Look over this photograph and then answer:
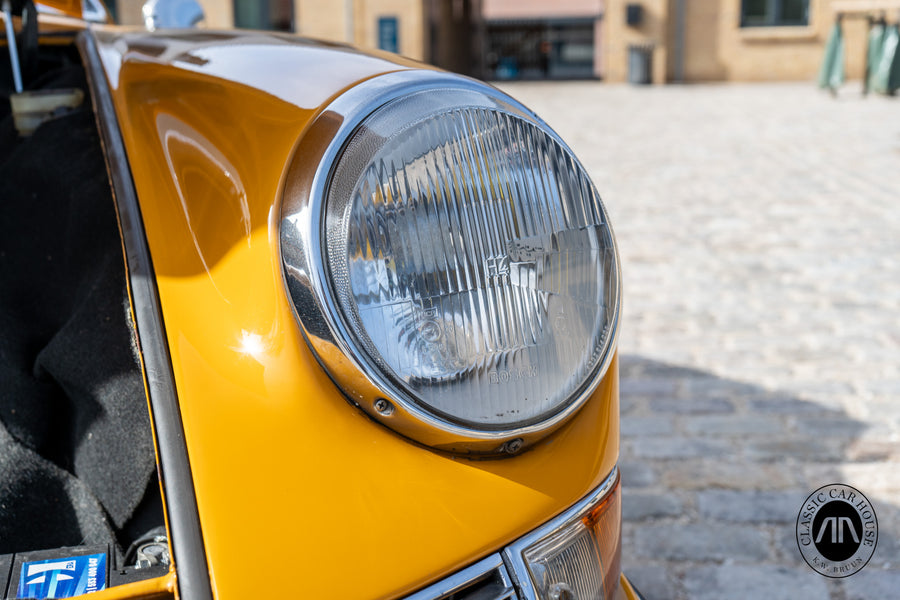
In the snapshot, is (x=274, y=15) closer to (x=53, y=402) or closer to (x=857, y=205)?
(x=857, y=205)

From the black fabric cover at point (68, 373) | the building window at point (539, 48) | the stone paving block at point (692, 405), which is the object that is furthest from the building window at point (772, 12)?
the black fabric cover at point (68, 373)

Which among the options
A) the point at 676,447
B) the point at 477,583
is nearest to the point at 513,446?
the point at 477,583

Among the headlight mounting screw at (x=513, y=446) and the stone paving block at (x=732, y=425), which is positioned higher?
the headlight mounting screw at (x=513, y=446)

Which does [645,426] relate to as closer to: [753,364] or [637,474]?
Result: [637,474]

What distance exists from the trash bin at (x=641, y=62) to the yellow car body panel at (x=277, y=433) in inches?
718

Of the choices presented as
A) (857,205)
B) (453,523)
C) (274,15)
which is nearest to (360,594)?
(453,523)

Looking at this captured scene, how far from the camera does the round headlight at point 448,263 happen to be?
87 centimetres

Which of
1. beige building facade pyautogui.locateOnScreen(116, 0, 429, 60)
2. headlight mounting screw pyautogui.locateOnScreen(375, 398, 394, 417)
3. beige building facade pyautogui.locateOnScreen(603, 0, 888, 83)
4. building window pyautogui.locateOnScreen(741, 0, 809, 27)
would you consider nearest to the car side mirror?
headlight mounting screw pyautogui.locateOnScreen(375, 398, 394, 417)

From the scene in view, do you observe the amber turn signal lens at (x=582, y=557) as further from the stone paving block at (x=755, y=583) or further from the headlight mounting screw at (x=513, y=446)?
the stone paving block at (x=755, y=583)

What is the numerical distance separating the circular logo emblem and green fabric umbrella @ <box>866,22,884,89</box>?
12.6m

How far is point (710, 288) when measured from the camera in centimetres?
413

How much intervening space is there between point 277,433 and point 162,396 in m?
0.14

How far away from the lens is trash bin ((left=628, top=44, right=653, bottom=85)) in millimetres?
18156

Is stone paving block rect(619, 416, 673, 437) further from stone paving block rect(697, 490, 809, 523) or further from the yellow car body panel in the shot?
the yellow car body panel
